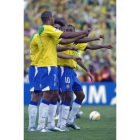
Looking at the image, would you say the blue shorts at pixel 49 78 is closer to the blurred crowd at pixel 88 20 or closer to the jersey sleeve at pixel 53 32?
the jersey sleeve at pixel 53 32

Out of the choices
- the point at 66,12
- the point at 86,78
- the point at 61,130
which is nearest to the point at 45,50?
the point at 61,130

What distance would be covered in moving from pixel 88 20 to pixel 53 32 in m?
13.1

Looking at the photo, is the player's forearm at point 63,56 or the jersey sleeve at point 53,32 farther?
the player's forearm at point 63,56

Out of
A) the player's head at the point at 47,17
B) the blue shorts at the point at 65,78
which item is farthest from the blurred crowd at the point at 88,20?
the player's head at the point at 47,17

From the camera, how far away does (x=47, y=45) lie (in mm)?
8633

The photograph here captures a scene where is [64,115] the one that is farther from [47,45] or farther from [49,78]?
[47,45]

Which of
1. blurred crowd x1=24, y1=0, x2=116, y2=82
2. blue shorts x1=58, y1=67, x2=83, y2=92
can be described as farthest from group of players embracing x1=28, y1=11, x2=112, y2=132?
blurred crowd x1=24, y1=0, x2=116, y2=82

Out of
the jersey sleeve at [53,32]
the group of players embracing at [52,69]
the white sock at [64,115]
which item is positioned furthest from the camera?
the white sock at [64,115]

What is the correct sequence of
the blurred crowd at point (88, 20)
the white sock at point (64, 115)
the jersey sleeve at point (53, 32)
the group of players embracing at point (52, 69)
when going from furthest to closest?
the blurred crowd at point (88, 20)
the white sock at point (64, 115)
the group of players embracing at point (52, 69)
the jersey sleeve at point (53, 32)

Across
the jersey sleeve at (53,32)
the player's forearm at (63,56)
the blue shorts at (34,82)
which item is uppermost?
the jersey sleeve at (53,32)

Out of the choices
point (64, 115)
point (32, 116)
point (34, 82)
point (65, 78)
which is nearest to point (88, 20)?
point (65, 78)

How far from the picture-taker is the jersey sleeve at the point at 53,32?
8.47m
